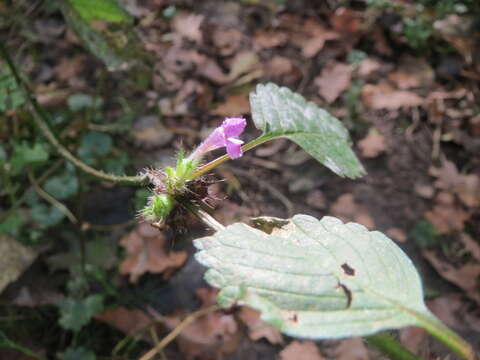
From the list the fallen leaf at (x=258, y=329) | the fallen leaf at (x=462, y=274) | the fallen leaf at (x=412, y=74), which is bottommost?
the fallen leaf at (x=462, y=274)

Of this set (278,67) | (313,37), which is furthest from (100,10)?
(313,37)

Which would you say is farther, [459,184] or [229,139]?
[459,184]

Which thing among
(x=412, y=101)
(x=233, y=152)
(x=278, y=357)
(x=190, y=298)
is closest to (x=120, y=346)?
(x=190, y=298)

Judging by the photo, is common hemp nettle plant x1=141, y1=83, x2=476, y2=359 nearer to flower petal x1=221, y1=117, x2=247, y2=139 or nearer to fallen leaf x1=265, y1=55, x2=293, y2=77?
flower petal x1=221, y1=117, x2=247, y2=139

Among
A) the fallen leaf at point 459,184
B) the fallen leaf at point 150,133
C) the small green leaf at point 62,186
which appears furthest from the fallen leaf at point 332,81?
the small green leaf at point 62,186

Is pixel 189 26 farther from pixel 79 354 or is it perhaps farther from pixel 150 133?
pixel 79 354

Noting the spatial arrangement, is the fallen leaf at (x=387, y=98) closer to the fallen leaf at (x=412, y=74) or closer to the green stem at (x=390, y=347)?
the fallen leaf at (x=412, y=74)
